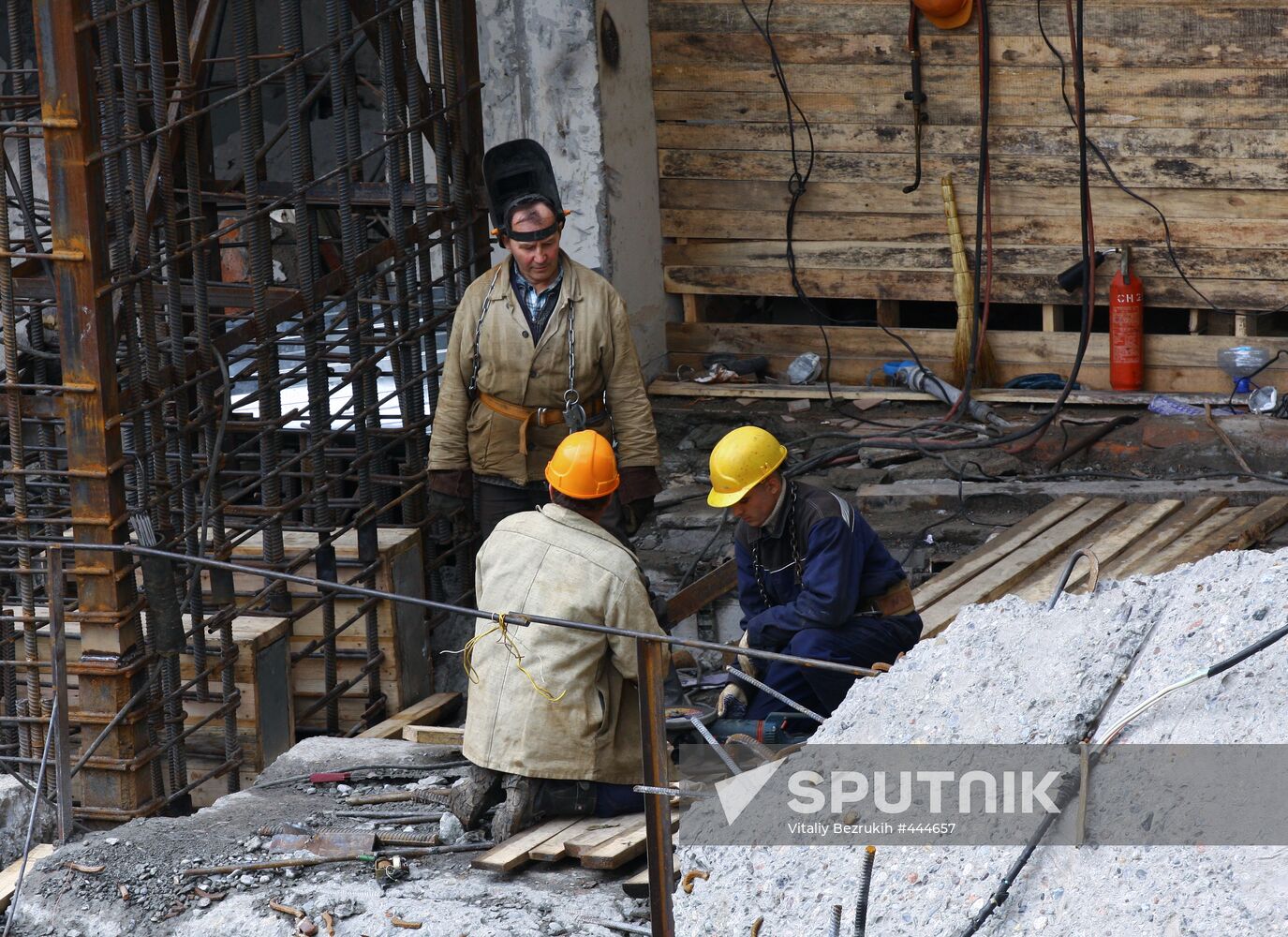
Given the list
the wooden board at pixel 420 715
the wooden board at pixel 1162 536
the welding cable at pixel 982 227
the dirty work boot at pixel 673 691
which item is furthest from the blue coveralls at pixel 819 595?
the welding cable at pixel 982 227

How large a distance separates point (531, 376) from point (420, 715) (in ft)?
5.35

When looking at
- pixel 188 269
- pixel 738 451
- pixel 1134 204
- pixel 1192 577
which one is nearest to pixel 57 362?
pixel 188 269

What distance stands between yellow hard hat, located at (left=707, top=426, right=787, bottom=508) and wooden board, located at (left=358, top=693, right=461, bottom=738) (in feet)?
6.66

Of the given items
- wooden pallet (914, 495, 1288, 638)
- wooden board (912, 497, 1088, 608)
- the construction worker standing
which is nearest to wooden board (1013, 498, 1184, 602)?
wooden pallet (914, 495, 1288, 638)

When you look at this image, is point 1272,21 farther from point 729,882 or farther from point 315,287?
point 729,882

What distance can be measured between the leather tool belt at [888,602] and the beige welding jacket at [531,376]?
5.15 ft

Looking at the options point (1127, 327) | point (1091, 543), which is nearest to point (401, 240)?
point (1091, 543)

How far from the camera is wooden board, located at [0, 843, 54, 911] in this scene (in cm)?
513

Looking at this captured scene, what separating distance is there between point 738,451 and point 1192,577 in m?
1.73

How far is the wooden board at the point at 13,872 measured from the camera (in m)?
5.13

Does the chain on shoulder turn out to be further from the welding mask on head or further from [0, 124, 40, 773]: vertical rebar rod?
[0, 124, 40, 773]: vertical rebar rod

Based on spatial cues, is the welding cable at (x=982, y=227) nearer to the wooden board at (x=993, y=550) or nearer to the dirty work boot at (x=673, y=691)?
the wooden board at (x=993, y=550)

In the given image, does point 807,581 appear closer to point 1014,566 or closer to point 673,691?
point 673,691

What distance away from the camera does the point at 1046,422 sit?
8.51 meters
